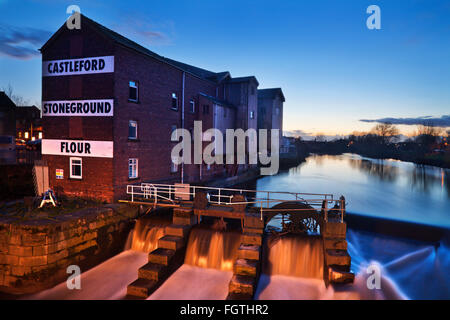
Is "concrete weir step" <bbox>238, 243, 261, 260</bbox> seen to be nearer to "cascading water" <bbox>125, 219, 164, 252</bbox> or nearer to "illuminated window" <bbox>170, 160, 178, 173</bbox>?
"cascading water" <bbox>125, 219, 164, 252</bbox>

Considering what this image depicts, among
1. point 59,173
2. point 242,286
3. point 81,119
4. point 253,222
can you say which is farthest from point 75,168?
point 242,286

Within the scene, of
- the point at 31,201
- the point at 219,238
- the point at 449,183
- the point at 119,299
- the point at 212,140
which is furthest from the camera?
the point at 449,183

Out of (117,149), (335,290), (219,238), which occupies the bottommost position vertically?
(335,290)

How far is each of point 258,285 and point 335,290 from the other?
329 cm

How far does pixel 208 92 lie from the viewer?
29.7m

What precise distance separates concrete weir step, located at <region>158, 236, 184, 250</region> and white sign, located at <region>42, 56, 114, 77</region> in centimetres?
1057

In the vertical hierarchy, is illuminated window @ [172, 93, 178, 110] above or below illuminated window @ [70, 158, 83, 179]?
above

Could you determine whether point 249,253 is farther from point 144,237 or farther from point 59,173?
point 59,173

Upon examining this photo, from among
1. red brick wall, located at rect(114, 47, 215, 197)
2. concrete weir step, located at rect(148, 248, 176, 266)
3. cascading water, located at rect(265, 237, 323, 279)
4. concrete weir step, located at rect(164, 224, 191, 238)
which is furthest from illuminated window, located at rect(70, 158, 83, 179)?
cascading water, located at rect(265, 237, 323, 279)

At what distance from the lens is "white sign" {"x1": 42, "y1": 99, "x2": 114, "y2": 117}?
16.6 m

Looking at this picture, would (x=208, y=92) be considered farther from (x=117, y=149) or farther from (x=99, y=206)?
(x=99, y=206)

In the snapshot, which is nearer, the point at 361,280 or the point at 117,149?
the point at 361,280
